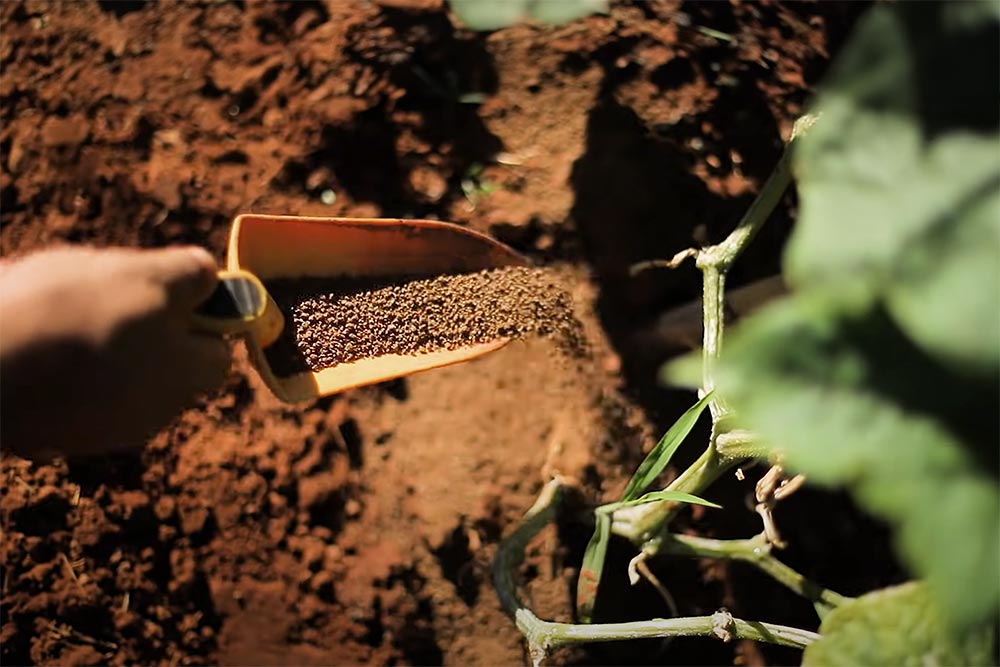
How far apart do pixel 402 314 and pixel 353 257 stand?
3.7 inches

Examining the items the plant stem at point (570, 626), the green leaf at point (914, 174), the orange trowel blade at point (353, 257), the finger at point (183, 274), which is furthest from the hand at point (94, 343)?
the green leaf at point (914, 174)

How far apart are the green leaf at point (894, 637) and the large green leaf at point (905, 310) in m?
0.20

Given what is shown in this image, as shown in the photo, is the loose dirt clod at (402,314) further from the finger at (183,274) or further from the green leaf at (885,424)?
the green leaf at (885,424)

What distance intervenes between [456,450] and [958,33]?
34.9 inches

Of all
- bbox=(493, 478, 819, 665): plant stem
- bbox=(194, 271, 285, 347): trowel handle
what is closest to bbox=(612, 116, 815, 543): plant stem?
bbox=(493, 478, 819, 665): plant stem

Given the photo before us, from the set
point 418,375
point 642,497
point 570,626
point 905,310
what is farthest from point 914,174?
point 418,375

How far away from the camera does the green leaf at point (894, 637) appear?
28.0 inches

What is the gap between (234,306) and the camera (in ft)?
2.89

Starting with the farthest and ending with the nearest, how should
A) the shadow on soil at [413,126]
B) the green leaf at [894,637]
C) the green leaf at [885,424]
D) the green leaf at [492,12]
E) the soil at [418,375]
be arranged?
the shadow on soil at [413,126] → the soil at [418,375] → the green leaf at [492,12] → the green leaf at [894,637] → the green leaf at [885,424]

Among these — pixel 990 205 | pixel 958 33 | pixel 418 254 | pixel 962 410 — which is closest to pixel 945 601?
pixel 962 410

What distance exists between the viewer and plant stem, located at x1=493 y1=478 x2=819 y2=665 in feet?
2.81

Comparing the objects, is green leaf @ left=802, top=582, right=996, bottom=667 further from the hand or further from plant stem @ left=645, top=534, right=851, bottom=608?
the hand

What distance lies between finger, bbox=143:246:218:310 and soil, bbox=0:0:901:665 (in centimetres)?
49

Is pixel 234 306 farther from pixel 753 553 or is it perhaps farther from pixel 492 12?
pixel 753 553
